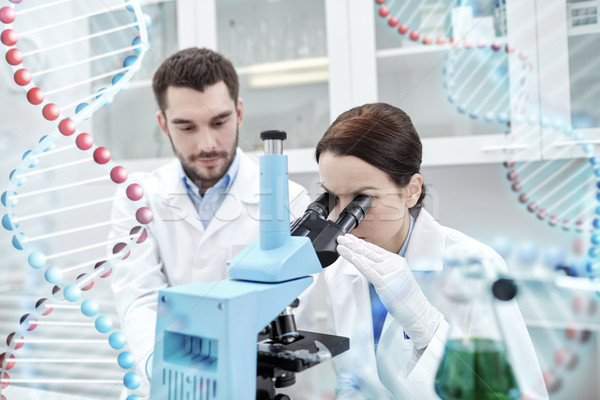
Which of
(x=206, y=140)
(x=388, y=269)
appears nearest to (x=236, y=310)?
(x=388, y=269)

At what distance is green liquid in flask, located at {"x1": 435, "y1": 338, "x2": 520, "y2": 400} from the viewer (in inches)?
17.6

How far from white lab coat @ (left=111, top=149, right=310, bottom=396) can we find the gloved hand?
45 centimetres

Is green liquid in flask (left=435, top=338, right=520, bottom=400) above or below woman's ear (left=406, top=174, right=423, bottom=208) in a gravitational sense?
below

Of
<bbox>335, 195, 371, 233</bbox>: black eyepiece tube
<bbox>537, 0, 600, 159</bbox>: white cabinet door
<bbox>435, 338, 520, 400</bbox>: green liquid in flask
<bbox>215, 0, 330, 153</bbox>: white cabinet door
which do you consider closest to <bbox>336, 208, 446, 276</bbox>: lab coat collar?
<bbox>335, 195, 371, 233</bbox>: black eyepiece tube

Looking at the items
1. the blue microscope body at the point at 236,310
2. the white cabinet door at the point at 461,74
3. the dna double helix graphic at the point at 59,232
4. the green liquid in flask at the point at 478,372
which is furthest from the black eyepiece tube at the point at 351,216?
the white cabinet door at the point at 461,74

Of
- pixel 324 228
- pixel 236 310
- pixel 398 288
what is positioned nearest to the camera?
pixel 236 310

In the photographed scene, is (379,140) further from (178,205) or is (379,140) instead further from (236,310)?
(178,205)

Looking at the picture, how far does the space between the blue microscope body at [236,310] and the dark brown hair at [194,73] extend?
83cm

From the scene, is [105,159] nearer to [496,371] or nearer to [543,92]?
[496,371]

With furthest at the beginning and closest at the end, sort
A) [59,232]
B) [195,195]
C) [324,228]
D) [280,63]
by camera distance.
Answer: [280,63], [195,195], [59,232], [324,228]

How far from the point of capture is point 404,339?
2.29 feet

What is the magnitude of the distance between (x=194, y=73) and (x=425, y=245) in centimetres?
79

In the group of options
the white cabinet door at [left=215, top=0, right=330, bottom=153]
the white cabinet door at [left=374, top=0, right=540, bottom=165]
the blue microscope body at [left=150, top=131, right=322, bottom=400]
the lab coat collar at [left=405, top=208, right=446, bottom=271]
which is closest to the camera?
the blue microscope body at [left=150, top=131, right=322, bottom=400]

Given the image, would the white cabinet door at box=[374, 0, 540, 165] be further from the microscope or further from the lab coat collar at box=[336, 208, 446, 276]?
the microscope
